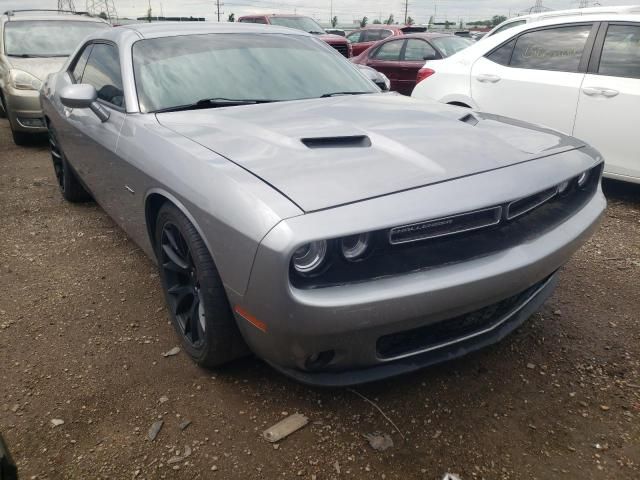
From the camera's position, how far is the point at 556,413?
2.05 metres

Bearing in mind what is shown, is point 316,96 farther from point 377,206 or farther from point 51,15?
point 51,15

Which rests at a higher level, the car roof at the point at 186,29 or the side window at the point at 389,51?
the car roof at the point at 186,29

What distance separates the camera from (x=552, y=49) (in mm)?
4730

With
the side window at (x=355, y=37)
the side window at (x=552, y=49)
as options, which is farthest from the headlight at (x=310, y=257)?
the side window at (x=355, y=37)

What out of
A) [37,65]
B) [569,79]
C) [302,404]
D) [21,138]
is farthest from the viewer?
[21,138]

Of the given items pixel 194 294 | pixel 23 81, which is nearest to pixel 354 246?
pixel 194 294

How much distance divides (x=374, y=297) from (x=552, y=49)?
411 centimetres

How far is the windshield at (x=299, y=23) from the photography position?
13.4 meters

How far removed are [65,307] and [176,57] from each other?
4.97 ft

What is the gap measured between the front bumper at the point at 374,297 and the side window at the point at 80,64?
2.89 meters

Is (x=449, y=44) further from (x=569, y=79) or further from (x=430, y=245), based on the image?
(x=430, y=245)

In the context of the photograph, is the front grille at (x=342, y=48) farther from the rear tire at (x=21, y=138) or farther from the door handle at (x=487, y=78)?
the door handle at (x=487, y=78)

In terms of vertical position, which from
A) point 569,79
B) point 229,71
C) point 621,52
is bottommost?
point 569,79

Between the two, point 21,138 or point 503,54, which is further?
point 21,138
